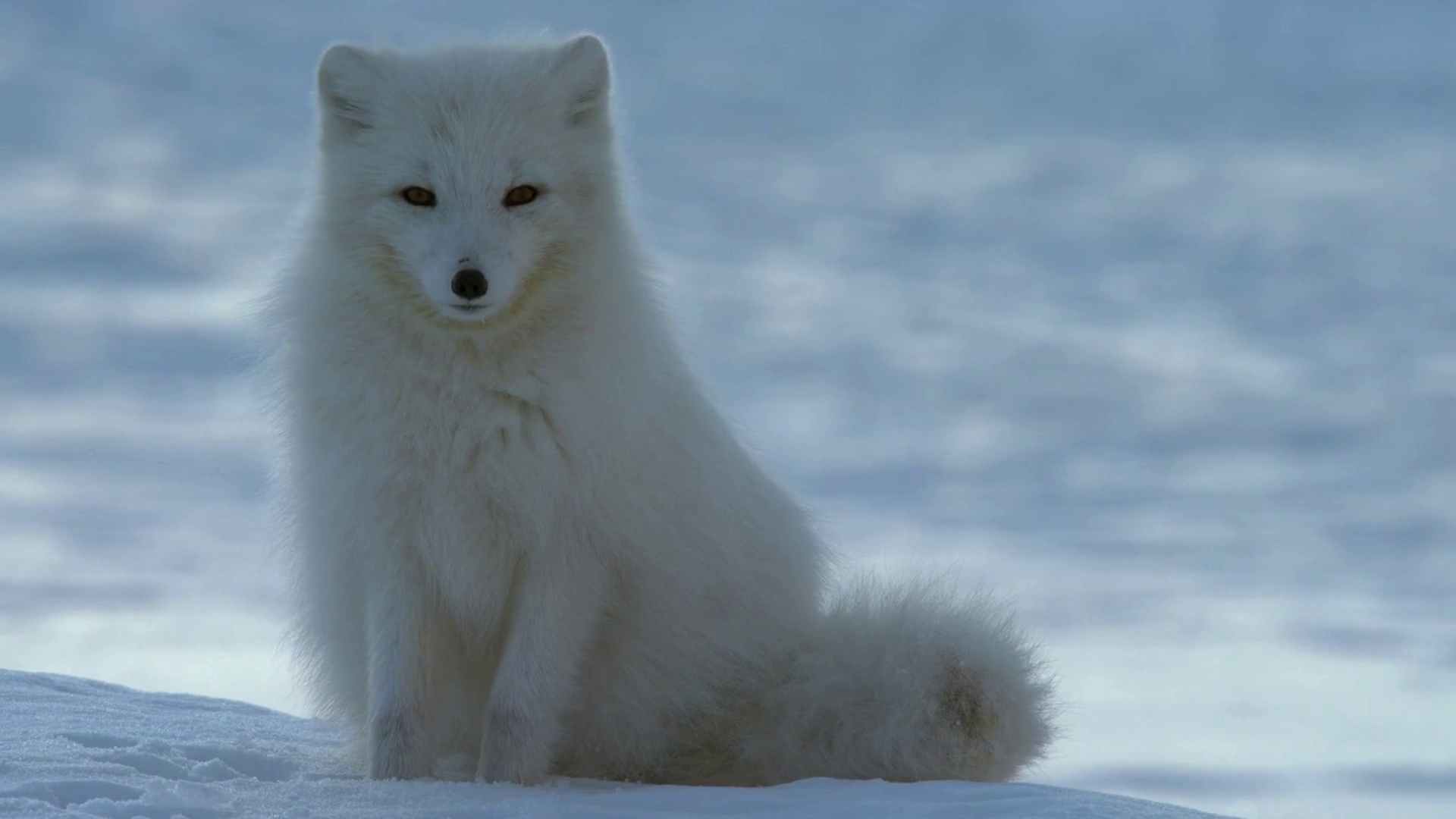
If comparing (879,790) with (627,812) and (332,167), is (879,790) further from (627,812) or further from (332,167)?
(332,167)

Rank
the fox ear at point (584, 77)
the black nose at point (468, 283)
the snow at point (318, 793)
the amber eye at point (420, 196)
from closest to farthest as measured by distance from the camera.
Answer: the snow at point (318, 793) < the black nose at point (468, 283) < the amber eye at point (420, 196) < the fox ear at point (584, 77)

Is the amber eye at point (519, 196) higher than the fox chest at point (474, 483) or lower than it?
higher

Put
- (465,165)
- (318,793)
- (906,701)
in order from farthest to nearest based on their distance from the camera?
1. (906,701)
2. (465,165)
3. (318,793)

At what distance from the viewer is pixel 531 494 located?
3.48 meters

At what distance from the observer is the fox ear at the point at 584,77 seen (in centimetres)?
363

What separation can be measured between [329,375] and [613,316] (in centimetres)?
69

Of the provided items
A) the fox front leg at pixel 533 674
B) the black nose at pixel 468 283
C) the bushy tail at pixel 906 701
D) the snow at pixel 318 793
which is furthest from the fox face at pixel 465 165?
the bushy tail at pixel 906 701

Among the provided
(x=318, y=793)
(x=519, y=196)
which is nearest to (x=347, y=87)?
(x=519, y=196)

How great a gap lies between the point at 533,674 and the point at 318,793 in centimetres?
56

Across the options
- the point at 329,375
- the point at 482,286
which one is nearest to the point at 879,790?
the point at 482,286

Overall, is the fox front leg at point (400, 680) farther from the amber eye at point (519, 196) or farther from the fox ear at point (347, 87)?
the fox ear at point (347, 87)

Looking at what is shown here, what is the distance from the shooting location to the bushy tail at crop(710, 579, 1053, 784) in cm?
355

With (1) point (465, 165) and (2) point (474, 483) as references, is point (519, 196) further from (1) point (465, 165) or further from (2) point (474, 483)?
(2) point (474, 483)

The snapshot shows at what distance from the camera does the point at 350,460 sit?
356 cm
